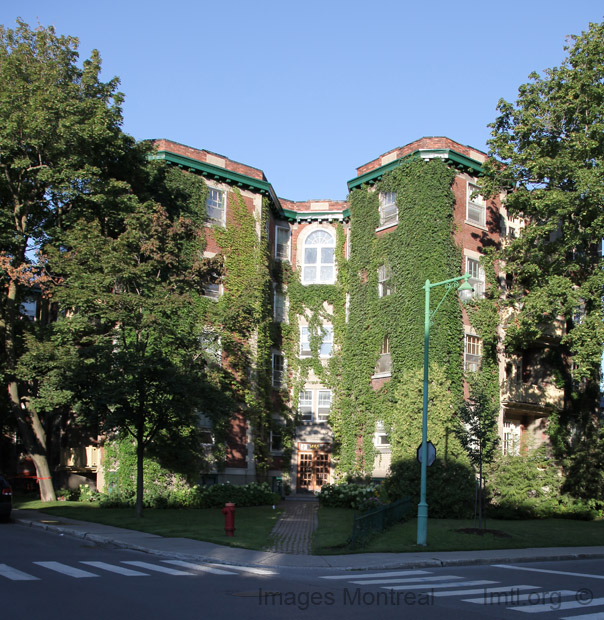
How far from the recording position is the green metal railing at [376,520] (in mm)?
16770

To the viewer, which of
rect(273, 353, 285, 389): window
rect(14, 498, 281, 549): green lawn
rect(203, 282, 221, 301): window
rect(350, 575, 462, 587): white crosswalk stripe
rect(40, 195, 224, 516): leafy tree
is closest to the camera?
rect(350, 575, 462, 587): white crosswalk stripe

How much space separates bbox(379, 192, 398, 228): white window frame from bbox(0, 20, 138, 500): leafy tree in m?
12.3

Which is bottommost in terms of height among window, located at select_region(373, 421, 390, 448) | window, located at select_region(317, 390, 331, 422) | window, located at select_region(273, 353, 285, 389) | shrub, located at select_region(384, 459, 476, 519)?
shrub, located at select_region(384, 459, 476, 519)

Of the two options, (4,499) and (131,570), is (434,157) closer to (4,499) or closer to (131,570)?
(4,499)

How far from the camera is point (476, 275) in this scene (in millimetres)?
31234

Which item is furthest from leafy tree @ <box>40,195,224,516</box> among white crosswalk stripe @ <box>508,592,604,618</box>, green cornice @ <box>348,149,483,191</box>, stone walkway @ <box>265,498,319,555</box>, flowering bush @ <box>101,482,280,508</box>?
white crosswalk stripe @ <box>508,592,604,618</box>

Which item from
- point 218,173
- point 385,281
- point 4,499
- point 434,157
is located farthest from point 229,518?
point 434,157

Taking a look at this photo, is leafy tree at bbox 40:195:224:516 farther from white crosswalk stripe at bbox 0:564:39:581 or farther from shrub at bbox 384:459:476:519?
A: white crosswalk stripe at bbox 0:564:39:581

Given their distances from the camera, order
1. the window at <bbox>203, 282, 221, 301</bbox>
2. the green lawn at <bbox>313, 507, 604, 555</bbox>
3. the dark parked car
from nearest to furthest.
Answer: the green lawn at <bbox>313, 507, 604, 555</bbox>
the dark parked car
the window at <bbox>203, 282, 221, 301</bbox>

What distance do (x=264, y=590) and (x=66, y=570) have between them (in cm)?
381

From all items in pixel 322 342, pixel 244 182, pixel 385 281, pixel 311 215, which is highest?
pixel 244 182

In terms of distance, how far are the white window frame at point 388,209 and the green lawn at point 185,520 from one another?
14.6 metres

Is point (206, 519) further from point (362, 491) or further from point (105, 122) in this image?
point (105, 122)

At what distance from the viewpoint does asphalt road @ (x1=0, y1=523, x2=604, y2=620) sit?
28.0 ft
